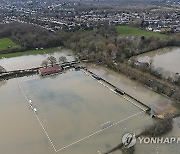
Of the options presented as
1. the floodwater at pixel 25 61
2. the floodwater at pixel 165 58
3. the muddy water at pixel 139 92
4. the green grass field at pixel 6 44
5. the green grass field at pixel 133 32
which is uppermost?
the green grass field at pixel 133 32

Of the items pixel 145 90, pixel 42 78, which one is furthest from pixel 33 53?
pixel 145 90

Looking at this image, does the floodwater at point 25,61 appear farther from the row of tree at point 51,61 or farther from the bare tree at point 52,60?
the bare tree at point 52,60

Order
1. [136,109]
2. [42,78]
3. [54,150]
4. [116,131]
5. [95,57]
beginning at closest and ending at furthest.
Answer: [54,150] → [116,131] → [136,109] → [42,78] → [95,57]

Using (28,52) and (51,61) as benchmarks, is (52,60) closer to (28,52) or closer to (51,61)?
(51,61)

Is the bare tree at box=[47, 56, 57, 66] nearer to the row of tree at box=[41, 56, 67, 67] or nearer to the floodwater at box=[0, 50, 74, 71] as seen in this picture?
the row of tree at box=[41, 56, 67, 67]

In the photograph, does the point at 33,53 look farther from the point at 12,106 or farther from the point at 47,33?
the point at 12,106

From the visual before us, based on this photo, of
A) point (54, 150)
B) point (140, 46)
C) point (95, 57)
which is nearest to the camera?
point (54, 150)

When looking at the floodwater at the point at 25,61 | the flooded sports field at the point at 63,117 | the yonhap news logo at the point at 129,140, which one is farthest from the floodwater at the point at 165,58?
the yonhap news logo at the point at 129,140
